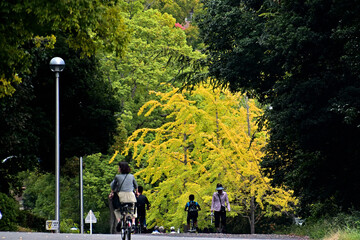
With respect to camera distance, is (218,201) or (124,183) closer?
(124,183)

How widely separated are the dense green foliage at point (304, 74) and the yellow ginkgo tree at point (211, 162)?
8.34 meters

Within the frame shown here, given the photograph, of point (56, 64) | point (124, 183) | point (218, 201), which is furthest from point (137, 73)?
point (124, 183)

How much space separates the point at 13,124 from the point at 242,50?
27.4 ft

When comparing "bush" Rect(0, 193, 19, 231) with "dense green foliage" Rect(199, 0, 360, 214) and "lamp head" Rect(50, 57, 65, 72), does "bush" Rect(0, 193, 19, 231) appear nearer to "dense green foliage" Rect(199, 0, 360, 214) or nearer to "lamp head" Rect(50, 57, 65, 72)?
"lamp head" Rect(50, 57, 65, 72)

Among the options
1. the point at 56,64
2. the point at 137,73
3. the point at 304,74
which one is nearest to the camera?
the point at 304,74

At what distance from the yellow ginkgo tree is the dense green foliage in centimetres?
834

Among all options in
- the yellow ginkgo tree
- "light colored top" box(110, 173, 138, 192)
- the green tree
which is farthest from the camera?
the green tree

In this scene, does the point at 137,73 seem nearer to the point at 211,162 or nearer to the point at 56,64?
the point at 211,162

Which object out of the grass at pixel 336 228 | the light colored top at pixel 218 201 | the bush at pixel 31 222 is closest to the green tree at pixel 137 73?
the bush at pixel 31 222

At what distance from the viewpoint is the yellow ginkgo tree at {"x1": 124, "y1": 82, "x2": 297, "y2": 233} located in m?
38.8

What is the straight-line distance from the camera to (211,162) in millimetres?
39375

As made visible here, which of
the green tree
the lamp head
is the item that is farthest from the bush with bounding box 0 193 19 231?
the green tree

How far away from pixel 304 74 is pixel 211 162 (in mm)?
15539

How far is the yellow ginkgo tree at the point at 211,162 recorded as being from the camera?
127ft
